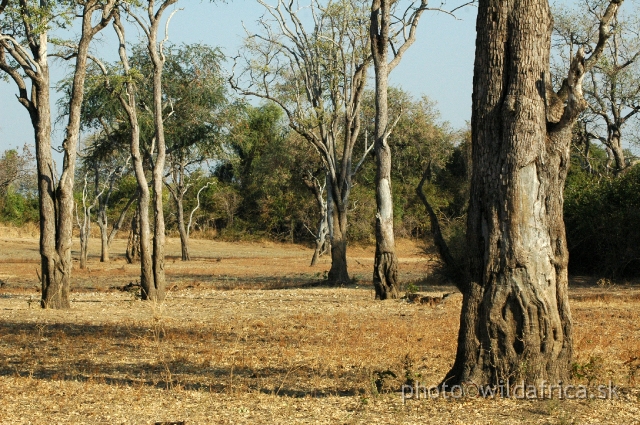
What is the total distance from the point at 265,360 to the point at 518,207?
4041mm

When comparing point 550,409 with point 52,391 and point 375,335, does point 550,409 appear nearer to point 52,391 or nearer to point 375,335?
point 52,391

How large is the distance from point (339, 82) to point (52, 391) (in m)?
18.1

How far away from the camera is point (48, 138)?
45.7 ft

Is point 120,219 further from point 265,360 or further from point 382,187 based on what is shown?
point 265,360

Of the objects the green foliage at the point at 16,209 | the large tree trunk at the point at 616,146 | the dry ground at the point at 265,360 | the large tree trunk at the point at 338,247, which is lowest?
the dry ground at the point at 265,360

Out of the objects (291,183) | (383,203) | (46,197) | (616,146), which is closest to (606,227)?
(383,203)

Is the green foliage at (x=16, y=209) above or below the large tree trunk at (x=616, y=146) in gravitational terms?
below

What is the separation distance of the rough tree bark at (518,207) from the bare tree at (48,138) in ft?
31.2

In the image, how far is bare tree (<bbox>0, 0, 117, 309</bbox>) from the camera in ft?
45.2

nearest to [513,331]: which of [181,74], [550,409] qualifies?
[550,409]

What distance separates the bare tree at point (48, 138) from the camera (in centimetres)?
1378

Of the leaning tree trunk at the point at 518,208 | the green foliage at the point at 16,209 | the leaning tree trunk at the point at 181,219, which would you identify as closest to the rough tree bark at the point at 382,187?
the leaning tree trunk at the point at 518,208

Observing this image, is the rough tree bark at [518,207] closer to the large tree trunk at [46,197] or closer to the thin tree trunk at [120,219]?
the large tree trunk at [46,197]

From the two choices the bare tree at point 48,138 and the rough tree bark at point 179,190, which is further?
the rough tree bark at point 179,190
